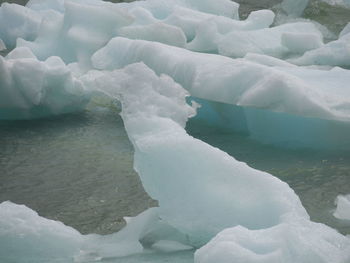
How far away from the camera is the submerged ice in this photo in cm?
224

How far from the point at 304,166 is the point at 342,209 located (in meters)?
0.53

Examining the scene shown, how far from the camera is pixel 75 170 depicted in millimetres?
3238

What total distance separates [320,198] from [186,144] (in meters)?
0.70

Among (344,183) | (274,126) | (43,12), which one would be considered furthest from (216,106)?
(43,12)

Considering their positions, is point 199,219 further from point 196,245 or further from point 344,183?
point 344,183

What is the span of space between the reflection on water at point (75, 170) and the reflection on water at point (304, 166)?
0.40 m

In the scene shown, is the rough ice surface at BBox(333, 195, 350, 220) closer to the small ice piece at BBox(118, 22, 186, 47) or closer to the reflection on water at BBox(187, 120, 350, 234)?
the reflection on water at BBox(187, 120, 350, 234)

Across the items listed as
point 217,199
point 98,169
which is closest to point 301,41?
point 98,169

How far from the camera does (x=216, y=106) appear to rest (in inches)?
145

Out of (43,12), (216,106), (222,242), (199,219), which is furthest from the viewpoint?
(43,12)

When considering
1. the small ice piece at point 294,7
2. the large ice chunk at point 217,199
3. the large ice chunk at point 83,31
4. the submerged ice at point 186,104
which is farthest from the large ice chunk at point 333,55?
the large ice chunk at point 217,199

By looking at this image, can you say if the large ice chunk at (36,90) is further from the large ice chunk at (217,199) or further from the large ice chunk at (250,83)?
the large ice chunk at (217,199)

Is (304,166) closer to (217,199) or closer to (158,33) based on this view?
(217,199)

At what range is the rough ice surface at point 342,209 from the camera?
266 centimetres
